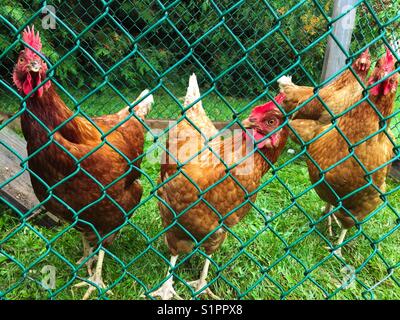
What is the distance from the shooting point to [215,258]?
2811mm

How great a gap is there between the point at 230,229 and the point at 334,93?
6.13 feet

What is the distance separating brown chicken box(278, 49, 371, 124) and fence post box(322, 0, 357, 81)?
42 cm

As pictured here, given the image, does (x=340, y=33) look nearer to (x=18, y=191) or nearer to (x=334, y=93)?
(x=334, y=93)

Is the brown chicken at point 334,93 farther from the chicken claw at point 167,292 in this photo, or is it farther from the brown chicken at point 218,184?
the chicken claw at point 167,292

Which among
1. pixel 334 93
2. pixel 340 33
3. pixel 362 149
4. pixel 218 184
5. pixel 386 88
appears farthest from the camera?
pixel 340 33

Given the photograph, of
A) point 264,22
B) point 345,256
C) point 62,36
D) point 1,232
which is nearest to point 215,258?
point 345,256

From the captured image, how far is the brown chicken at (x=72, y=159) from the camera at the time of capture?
5.86 ft

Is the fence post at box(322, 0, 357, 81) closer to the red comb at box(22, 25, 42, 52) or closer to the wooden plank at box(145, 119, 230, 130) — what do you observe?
the wooden plank at box(145, 119, 230, 130)

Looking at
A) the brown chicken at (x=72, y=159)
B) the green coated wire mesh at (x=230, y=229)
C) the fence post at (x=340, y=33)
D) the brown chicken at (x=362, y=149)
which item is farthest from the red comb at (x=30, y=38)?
the fence post at (x=340, y=33)

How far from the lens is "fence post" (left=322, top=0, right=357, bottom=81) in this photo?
3.73m

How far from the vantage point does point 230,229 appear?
8.61 feet

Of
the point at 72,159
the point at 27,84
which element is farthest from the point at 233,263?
the point at 27,84

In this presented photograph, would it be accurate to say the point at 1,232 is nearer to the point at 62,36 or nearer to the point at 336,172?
the point at 336,172
